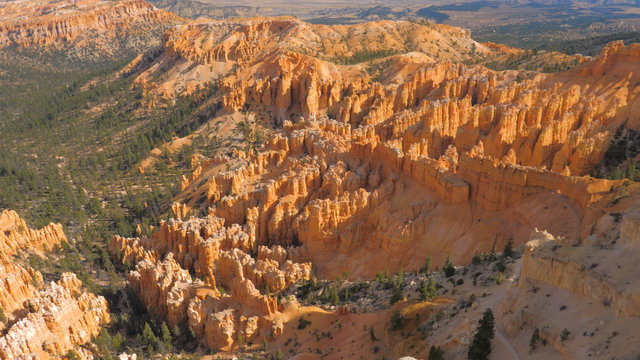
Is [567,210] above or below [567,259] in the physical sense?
below

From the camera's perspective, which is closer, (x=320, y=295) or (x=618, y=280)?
(x=618, y=280)

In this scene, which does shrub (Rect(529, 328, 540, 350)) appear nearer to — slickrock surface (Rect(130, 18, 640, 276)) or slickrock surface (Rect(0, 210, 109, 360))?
slickrock surface (Rect(130, 18, 640, 276))

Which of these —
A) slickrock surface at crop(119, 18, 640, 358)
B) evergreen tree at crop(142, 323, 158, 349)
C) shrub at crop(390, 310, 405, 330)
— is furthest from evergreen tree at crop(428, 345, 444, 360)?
evergreen tree at crop(142, 323, 158, 349)

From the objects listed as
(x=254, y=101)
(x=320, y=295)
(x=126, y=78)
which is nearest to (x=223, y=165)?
(x=254, y=101)

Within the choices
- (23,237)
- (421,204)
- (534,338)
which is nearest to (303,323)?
(534,338)

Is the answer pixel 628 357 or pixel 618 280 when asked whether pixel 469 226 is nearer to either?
pixel 618 280

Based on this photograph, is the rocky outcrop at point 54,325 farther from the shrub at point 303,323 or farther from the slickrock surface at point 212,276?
the shrub at point 303,323

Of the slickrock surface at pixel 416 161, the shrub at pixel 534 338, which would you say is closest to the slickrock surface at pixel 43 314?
the slickrock surface at pixel 416 161
